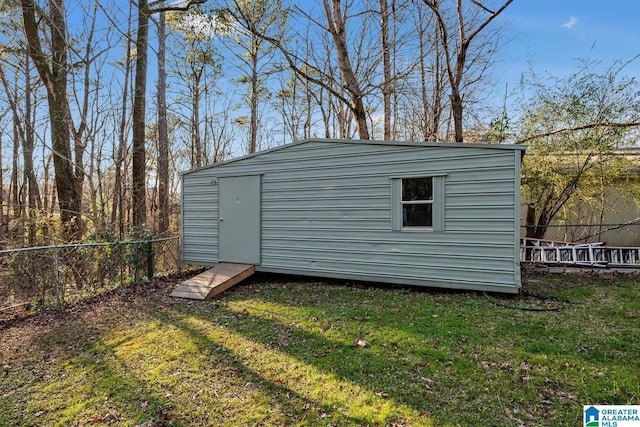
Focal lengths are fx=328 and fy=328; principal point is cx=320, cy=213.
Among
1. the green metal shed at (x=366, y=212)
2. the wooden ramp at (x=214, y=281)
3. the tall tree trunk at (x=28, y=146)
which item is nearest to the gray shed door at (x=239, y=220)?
the green metal shed at (x=366, y=212)

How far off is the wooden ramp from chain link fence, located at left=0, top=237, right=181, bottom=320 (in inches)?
58.0

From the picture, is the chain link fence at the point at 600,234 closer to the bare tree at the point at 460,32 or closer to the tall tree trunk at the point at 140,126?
the bare tree at the point at 460,32

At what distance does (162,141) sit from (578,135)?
11.0 m

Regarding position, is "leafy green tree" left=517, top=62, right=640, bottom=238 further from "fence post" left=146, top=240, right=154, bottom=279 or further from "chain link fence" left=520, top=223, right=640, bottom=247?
"fence post" left=146, top=240, right=154, bottom=279

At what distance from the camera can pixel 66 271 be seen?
5.73m

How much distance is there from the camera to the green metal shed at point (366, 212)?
4902 mm

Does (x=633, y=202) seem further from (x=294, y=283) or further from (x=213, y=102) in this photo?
(x=213, y=102)

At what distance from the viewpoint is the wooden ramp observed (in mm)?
5445

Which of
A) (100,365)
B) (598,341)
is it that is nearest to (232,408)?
(100,365)

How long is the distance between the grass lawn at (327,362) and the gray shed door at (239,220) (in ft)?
6.00

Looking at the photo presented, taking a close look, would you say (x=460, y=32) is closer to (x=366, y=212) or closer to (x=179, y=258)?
(x=366, y=212)

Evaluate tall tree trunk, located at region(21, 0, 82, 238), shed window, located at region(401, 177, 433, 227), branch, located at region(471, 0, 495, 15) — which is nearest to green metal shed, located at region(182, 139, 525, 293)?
shed window, located at region(401, 177, 433, 227)

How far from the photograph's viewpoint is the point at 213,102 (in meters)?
13.2

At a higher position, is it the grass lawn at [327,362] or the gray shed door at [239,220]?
the gray shed door at [239,220]
